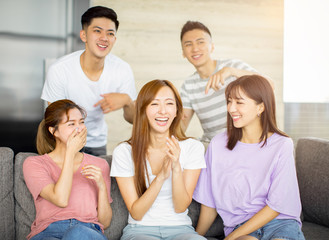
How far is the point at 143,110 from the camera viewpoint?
1.83 metres

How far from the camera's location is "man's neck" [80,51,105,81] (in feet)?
8.14

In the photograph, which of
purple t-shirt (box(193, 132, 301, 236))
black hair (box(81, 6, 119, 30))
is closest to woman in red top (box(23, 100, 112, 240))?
purple t-shirt (box(193, 132, 301, 236))

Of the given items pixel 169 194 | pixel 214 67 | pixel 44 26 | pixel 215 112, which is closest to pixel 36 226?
pixel 169 194

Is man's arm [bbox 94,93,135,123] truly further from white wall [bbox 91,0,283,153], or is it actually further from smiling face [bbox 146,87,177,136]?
white wall [bbox 91,0,283,153]

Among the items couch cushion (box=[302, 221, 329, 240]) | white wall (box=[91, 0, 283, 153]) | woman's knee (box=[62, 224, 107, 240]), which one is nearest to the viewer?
woman's knee (box=[62, 224, 107, 240])

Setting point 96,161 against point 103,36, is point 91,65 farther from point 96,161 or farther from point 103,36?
point 96,161

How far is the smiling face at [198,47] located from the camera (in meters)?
2.54

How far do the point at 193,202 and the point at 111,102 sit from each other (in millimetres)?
811

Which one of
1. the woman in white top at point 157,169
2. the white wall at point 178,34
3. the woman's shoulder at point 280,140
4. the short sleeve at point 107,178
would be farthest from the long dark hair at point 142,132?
the white wall at point 178,34

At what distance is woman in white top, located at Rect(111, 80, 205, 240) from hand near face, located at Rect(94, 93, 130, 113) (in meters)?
0.52

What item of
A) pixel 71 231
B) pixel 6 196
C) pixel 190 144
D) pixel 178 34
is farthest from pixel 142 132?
pixel 178 34

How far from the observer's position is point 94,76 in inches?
98.9

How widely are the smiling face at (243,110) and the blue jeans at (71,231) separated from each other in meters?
0.82

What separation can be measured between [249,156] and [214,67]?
0.96 meters
